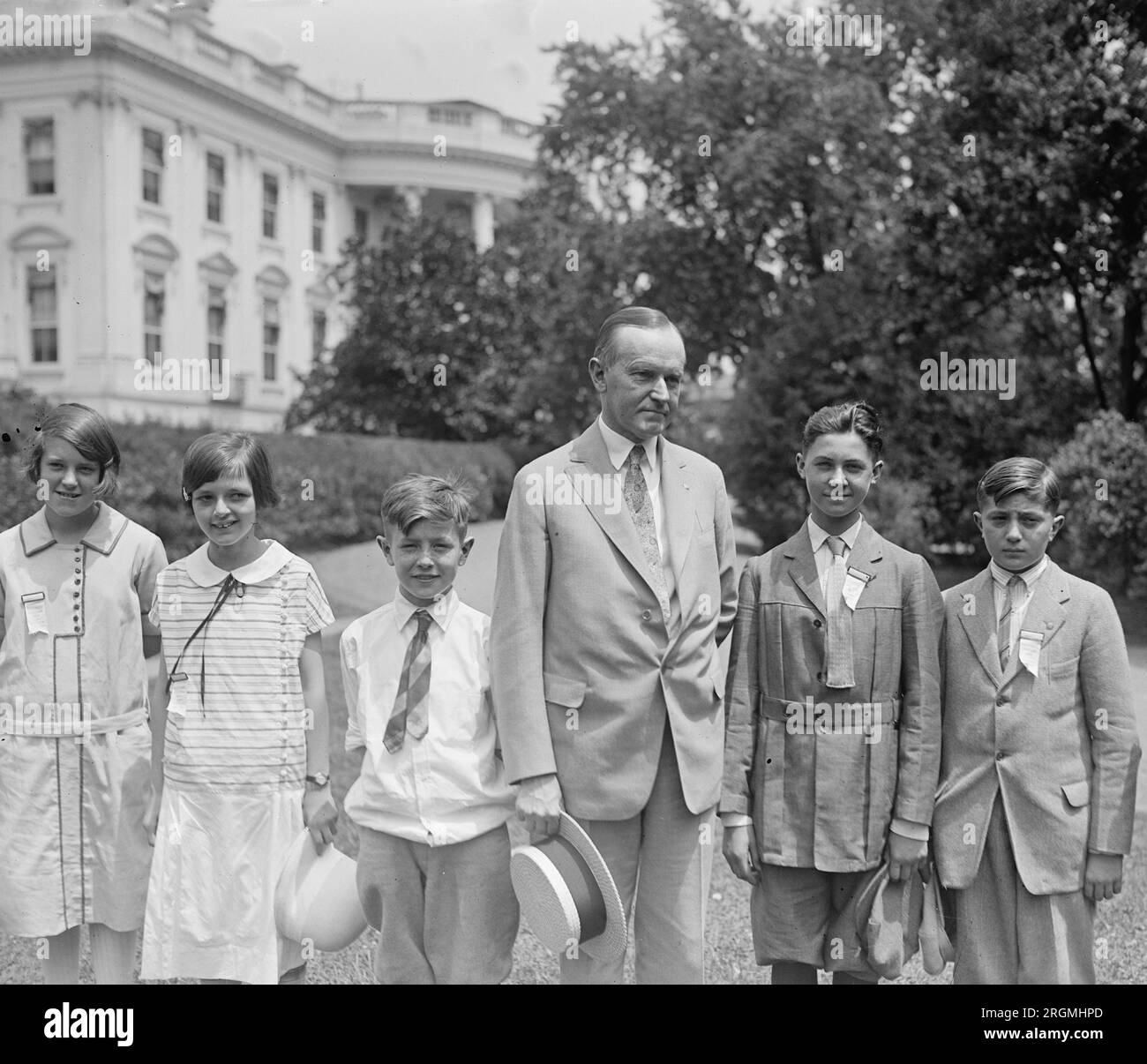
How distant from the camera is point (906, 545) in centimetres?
1210

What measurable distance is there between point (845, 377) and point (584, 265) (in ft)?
14.5

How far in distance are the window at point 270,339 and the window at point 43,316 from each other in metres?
5.20

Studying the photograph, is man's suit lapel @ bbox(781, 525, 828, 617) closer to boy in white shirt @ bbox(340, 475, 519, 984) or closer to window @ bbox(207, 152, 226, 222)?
boy in white shirt @ bbox(340, 475, 519, 984)

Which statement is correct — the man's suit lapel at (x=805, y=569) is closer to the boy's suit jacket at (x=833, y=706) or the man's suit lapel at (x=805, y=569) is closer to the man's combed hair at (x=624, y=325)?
the boy's suit jacket at (x=833, y=706)

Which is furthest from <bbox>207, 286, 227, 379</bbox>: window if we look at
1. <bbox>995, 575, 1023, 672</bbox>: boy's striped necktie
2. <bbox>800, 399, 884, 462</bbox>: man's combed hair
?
<bbox>995, 575, 1023, 672</bbox>: boy's striped necktie

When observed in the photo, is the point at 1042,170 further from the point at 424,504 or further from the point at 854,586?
the point at 424,504

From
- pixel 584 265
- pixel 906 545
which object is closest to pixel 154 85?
pixel 584 265

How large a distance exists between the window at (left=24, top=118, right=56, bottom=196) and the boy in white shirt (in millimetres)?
23623

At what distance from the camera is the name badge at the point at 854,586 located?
3.05m

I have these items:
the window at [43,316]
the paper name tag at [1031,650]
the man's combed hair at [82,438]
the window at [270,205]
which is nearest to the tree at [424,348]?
the window at [270,205]

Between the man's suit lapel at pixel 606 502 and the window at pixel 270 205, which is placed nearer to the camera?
the man's suit lapel at pixel 606 502

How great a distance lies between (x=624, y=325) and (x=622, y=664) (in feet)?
2.82

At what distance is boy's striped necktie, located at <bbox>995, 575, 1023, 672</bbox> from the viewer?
10.1ft

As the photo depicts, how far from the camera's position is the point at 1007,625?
310 centimetres
